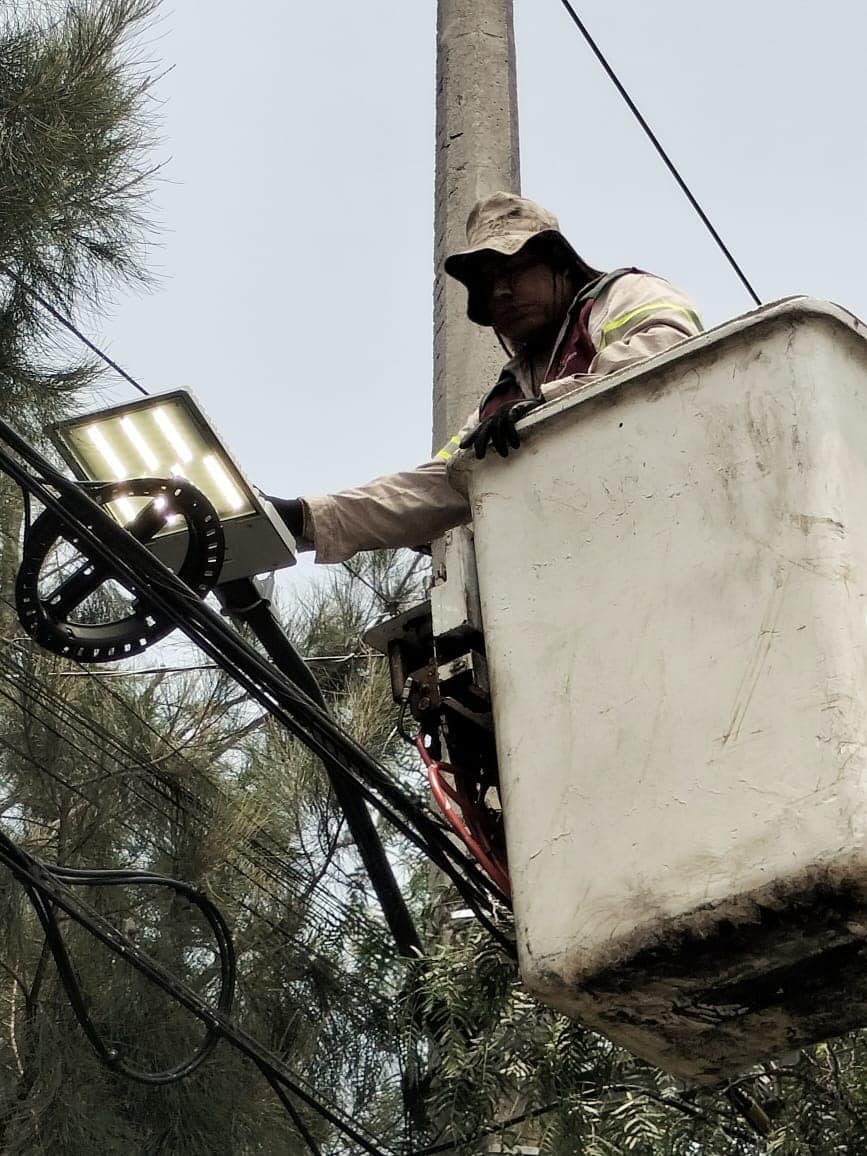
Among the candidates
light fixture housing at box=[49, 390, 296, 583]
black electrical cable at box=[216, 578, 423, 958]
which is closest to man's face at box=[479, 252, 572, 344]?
light fixture housing at box=[49, 390, 296, 583]

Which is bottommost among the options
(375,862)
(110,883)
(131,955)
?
(375,862)

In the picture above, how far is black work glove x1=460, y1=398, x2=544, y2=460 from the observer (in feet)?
11.8

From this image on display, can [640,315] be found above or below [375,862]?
above

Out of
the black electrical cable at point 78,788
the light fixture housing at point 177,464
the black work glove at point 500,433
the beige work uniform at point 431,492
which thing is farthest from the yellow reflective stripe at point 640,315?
the black electrical cable at point 78,788

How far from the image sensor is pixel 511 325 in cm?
441

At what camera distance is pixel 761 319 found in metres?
3.39

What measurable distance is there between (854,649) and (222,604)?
150 cm

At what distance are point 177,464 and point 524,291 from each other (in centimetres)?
91

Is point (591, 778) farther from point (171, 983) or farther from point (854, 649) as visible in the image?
point (171, 983)

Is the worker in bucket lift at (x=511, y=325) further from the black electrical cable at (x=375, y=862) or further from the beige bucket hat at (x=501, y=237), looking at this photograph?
the black electrical cable at (x=375, y=862)

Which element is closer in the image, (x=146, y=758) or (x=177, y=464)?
(x=177, y=464)

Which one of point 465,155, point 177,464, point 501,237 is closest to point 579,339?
point 501,237

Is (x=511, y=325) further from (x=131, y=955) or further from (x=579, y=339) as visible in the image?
(x=131, y=955)

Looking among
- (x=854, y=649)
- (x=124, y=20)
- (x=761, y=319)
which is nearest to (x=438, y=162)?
(x=124, y=20)
